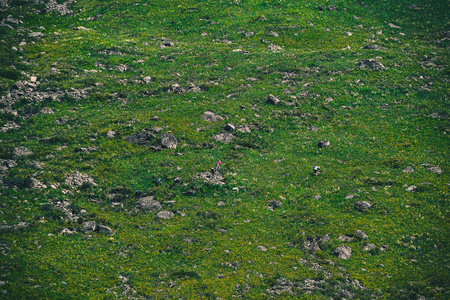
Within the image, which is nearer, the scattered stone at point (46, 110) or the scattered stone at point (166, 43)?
the scattered stone at point (46, 110)

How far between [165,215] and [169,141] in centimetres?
999

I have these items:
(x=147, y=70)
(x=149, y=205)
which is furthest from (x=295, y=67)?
(x=149, y=205)

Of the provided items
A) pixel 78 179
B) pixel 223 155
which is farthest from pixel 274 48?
pixel 78 179

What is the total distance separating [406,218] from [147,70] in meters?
37.0

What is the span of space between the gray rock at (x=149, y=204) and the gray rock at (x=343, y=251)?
14.4 meters

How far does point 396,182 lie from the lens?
2955 centimetres

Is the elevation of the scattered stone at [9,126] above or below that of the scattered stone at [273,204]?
above

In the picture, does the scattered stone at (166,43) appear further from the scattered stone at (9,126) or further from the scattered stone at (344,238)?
the scattered stone at (344,238)

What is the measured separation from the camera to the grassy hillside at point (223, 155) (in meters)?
21.2

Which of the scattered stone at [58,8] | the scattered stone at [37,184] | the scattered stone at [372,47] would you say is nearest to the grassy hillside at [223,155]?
the scattered stone at [37,184]

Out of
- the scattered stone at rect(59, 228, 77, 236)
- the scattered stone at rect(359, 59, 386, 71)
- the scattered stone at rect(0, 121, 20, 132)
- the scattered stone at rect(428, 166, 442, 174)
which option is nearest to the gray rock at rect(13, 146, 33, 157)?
the scattered stone at rect(0, 121, 20, 132)

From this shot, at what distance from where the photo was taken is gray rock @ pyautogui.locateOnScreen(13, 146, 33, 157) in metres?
29.9

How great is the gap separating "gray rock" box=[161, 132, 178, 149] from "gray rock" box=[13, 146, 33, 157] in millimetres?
12317

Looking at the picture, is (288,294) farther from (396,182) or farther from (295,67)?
(295,67)
